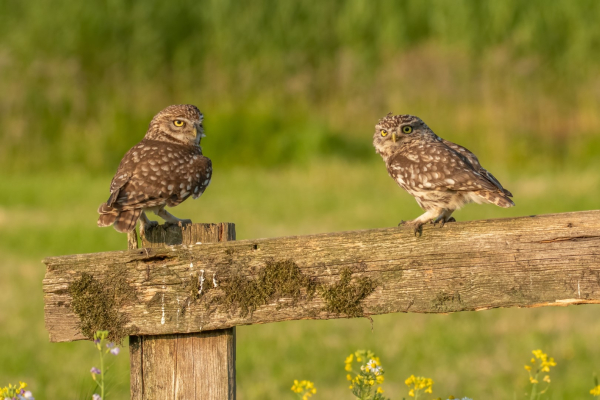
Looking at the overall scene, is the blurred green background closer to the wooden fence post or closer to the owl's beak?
the owl's beak

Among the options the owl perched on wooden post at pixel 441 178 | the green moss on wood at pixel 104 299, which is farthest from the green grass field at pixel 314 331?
the owl perched on wooden post at pixel 441 178

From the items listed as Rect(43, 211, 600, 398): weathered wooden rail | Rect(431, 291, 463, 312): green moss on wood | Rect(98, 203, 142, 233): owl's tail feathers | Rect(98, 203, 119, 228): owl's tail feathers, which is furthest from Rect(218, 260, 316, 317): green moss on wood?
Rect(98, 203, 119, 228): owl's tail feathers

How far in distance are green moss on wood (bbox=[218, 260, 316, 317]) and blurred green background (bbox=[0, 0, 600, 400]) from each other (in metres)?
9.70

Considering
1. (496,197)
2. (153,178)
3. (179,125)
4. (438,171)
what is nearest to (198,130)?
(179,125)

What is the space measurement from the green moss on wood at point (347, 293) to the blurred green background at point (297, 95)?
31.9 feet

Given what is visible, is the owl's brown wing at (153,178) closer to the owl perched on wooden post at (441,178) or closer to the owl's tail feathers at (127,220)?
the owl's tail feathers at (127,220)

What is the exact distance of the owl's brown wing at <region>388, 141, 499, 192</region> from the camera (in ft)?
15.4

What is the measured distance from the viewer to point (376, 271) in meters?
3.29

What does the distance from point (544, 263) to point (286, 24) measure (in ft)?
50.4

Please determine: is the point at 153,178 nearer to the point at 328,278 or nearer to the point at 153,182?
the point at 153,182

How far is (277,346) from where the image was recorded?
819 cm

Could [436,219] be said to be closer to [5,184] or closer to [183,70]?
[5,184]

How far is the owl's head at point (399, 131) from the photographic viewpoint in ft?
18.2

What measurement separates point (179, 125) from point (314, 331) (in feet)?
12.3
